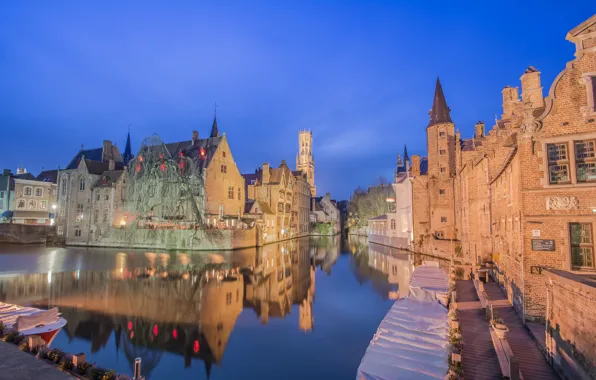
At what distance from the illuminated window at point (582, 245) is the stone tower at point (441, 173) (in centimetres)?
3037

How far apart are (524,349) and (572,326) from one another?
8.67ft

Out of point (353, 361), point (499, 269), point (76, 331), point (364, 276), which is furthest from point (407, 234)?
point (76, 331)

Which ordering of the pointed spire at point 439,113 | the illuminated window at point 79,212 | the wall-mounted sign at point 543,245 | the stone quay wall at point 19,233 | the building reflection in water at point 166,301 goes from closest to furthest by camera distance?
the wall-mounted sign at point 543,245, the building reflection in water at point 166,301, the pointed spire at point 439,113, the illuminated window at point 79,212, the stone quay wall at point 19,233

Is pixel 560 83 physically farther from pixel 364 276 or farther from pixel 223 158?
pixel 223 158

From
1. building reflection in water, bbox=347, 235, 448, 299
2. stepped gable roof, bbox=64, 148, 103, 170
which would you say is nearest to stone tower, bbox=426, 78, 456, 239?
building reflection in water, bbox=347, 235, 448, 299

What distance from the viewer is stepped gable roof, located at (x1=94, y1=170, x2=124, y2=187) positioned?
5572 cm

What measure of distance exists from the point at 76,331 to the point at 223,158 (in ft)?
141

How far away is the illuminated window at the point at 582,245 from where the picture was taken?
456 inches

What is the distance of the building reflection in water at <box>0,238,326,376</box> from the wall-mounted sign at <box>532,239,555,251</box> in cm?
1060

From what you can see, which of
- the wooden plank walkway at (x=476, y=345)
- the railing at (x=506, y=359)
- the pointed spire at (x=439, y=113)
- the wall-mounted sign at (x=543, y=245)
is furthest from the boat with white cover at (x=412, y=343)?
the pointed spire at (x=439, y=113)

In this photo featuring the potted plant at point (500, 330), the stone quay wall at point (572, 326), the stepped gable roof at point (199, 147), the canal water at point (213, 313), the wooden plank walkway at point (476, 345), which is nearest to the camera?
the stone quay wall at point (572, 326)

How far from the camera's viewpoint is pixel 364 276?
30219 millimetres

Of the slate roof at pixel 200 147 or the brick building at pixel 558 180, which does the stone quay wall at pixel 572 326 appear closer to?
the brick building at pixel 558 180

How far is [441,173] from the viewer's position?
4331cm
